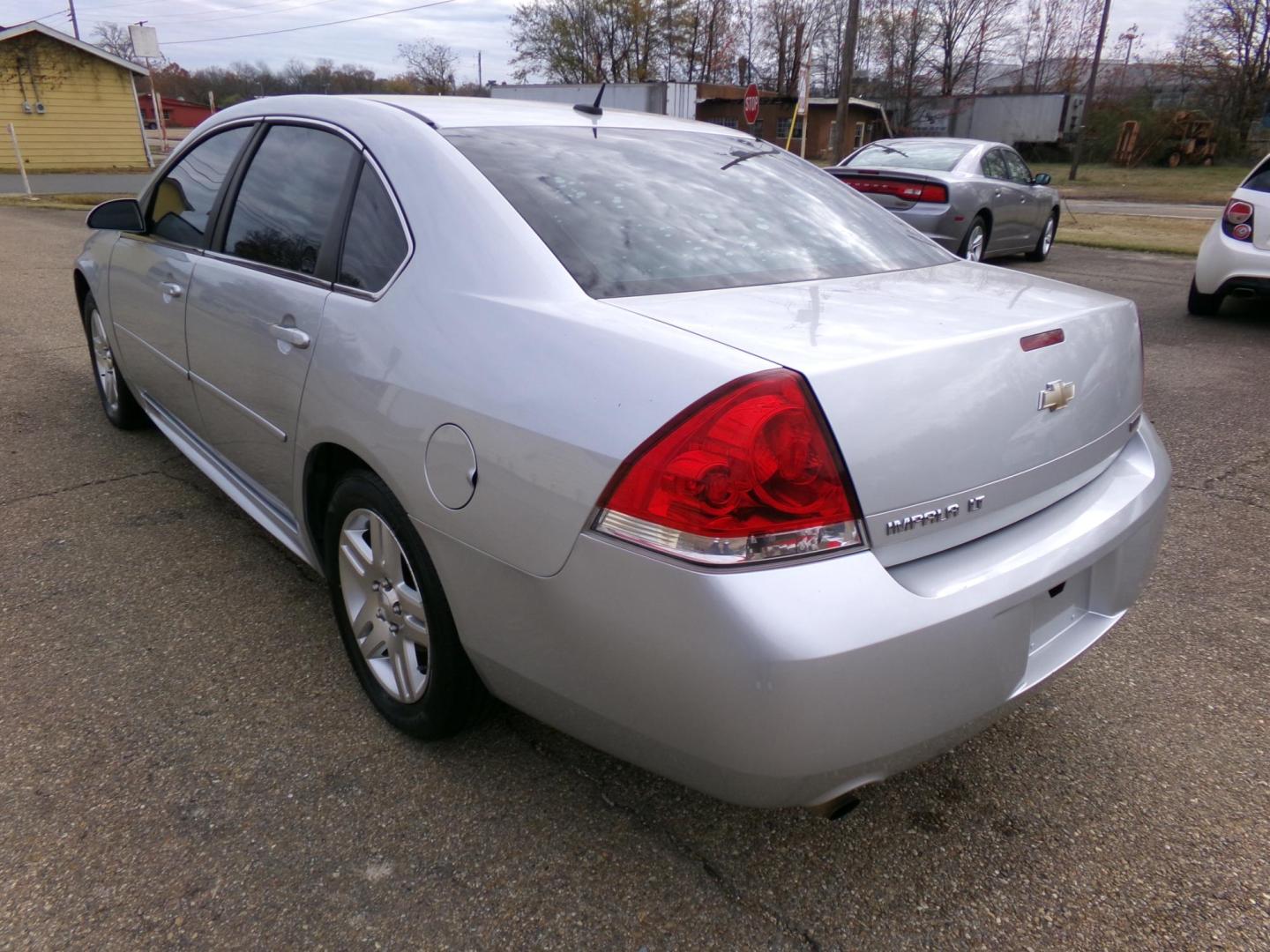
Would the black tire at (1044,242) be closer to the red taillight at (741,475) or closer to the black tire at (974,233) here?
the black tire at (974,233)

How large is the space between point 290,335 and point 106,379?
279cm

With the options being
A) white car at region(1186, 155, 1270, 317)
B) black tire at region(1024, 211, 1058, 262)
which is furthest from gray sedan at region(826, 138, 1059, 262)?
white car at region(1186, 155, 1270, 317)

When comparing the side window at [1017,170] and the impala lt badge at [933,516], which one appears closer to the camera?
the impala lt badge at [933,516]

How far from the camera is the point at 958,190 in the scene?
945 cm

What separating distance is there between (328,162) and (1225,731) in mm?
2882

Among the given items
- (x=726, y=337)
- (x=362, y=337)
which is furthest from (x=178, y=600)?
(x=726, y=337)

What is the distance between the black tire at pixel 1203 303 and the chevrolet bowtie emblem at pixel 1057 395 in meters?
7.19

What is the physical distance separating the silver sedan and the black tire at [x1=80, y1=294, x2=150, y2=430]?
6.32ft

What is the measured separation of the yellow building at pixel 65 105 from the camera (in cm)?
2552

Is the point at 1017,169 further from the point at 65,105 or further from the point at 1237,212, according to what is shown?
the point at 65,105

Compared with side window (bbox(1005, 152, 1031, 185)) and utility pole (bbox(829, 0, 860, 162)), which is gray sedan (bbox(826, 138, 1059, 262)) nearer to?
side window (bbox(1005, 152, 1031, 185))

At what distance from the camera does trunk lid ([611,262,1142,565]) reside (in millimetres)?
1592

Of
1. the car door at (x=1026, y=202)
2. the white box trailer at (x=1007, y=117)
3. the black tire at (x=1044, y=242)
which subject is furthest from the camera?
the white box trailer at (x=1007, y=117)

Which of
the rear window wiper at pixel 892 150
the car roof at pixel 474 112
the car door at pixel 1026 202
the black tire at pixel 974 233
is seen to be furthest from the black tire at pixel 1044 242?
the car roof at pixel 474 112
